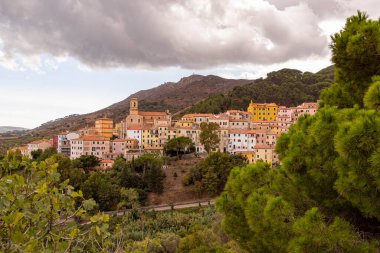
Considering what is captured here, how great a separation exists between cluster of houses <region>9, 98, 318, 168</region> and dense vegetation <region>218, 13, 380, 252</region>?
151ft

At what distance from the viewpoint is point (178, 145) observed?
5519 centimetres

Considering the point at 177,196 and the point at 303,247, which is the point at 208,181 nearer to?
the point at 177,196

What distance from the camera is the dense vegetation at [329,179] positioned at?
423 centimetres

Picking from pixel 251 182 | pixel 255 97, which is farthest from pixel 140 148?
pixel 251 182

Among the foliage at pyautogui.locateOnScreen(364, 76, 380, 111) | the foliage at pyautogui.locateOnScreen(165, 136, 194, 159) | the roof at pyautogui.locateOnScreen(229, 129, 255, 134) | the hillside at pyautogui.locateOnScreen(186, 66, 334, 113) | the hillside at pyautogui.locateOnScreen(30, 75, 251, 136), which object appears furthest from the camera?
the hillside at pyautogui.locateOnScreen(30, 75, 251, 136)

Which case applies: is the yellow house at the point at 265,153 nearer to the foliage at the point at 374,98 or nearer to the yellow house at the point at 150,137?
the yellow house at the point at 150,137

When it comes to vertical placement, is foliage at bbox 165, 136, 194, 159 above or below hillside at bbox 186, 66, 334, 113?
below

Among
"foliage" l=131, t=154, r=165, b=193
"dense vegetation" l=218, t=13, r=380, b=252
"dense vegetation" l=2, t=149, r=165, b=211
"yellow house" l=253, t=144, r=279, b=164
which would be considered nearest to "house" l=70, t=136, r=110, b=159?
"dense vegetation" l=2, t=149, r=165, b=211

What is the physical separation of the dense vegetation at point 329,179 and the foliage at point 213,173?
36.3m

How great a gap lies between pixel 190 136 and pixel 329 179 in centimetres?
5570

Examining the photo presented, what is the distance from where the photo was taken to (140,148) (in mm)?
60844

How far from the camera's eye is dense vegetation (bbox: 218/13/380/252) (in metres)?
4.23

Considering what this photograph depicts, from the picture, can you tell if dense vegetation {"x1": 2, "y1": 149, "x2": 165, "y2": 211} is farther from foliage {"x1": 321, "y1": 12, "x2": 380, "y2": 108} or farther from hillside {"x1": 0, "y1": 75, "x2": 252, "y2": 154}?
hillside {"x1": 0, "y1": 75, "x2": 252, "y2": 154}

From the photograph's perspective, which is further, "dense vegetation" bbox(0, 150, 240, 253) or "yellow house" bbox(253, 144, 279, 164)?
"yellow house" bbox(253, 144, 279, 164)
